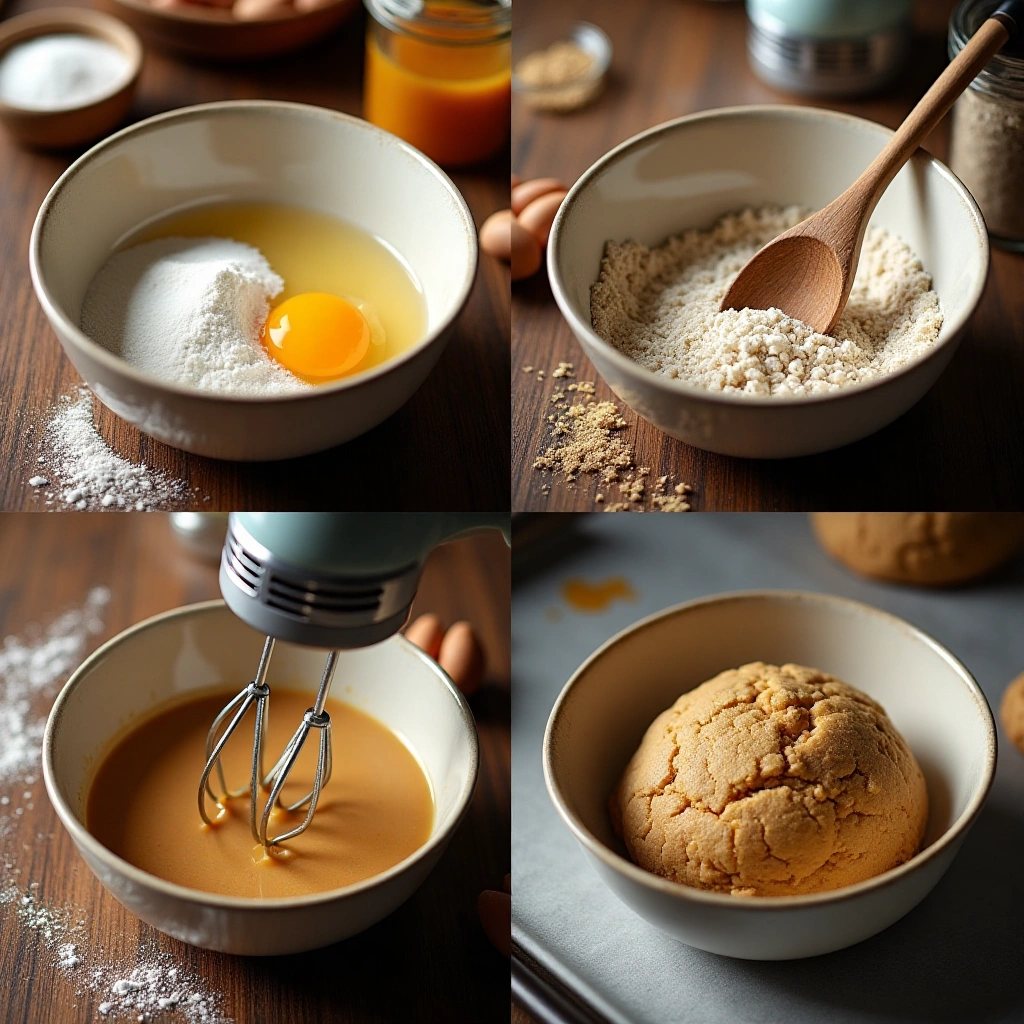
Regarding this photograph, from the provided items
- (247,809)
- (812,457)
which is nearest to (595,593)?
(812,457)

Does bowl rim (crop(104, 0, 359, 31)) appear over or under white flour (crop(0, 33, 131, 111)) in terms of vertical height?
over

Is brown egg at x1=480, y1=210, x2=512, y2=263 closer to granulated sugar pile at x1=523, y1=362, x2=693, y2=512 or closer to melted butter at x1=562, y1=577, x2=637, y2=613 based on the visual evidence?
granulated sugar pile at x1=523, y1=362, x2=693, y2=512

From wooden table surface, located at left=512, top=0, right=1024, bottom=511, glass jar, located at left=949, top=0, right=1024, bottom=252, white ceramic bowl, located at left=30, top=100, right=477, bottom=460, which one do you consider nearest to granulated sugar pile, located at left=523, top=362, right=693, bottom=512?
wooden table surface, located at left=512, top=0, right=1024, bottom=511

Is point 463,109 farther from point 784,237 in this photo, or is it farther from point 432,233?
point 784,237

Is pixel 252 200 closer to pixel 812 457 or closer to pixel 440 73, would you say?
pixel 440 73

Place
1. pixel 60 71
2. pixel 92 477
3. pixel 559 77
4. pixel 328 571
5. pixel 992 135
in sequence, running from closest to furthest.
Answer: pixel 328 571 < pixel 92 477 < pixel 992 135 < pixel 60 71 < pixel 559 77

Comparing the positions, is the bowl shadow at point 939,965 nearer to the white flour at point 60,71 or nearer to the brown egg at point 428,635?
the brown egg at point 428,635

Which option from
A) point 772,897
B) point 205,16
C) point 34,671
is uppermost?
point 205,16
